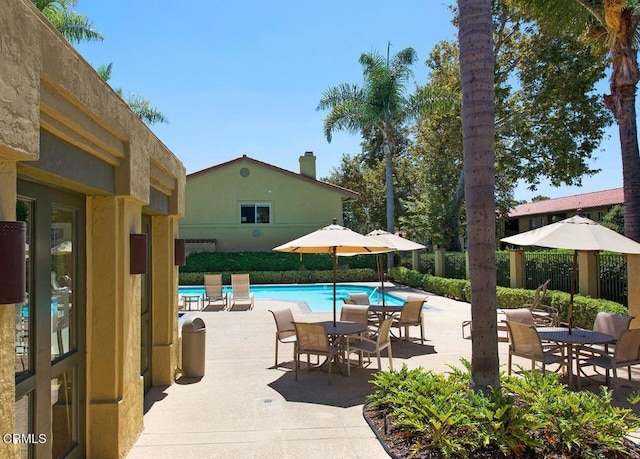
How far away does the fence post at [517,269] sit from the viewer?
16.1 metres

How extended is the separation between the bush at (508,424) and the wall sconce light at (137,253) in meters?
3.31

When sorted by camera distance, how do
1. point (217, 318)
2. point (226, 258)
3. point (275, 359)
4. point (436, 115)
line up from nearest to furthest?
point (275, 359), point (217, 318), point (436, 115), point (226, 258)

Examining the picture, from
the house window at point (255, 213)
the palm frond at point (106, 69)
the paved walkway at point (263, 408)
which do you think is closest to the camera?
the paved walkway at point (263, 408)

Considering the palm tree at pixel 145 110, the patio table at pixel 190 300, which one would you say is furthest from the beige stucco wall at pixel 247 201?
the patio table at pixel 190 300

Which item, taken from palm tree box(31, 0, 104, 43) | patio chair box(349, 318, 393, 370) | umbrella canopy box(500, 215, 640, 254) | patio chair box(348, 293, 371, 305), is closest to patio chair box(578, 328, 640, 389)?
umbrella canopy box(500, 215, 640, 254)

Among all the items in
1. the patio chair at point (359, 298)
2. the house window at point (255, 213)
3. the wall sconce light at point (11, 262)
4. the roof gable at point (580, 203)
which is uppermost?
the roof gable at point (580, 203)

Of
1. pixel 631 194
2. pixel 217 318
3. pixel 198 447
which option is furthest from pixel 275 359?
pixel 631 194

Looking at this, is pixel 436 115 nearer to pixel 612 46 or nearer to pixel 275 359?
pixel 612 46

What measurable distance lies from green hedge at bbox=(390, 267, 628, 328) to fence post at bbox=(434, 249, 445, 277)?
63 centimetres

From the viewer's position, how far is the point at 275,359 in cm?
852

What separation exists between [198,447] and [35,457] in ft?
5.89

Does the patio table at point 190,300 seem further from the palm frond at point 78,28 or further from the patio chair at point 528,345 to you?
the palm frond at point 78,28

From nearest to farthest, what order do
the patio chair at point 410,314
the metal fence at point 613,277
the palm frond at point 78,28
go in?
the patio chair at point 410,314
the metal fence at point 613,277
the palm frond at point 78,28

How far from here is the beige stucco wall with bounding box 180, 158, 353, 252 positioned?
29125 mm
